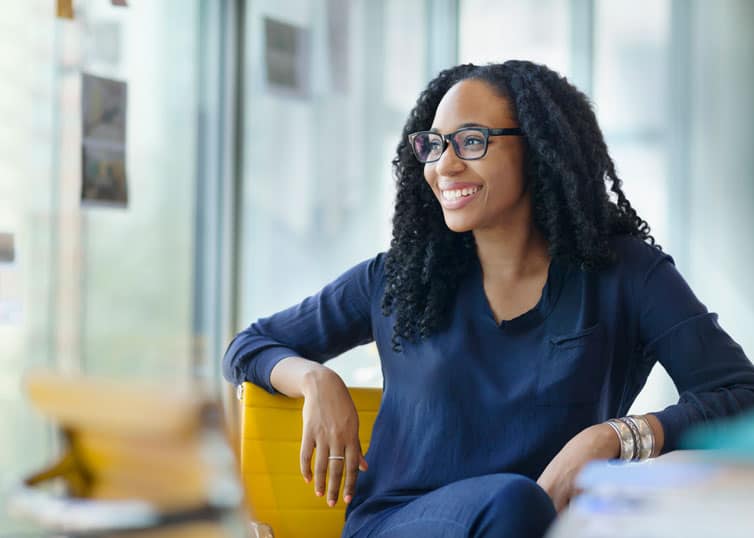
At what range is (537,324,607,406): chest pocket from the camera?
146cm

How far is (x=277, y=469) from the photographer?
159 cm

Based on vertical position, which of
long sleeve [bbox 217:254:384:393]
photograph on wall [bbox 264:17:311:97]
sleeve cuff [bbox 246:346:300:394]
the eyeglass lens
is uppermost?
photograph on wall [bbox 264:17:311:97]

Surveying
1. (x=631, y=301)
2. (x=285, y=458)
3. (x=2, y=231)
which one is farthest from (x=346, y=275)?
(x=2, y=231)

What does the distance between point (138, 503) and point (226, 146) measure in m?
3.28

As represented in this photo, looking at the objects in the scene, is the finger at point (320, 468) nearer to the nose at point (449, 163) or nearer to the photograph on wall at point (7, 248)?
the nose at point (449, 163)

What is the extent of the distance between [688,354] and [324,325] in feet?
1.89

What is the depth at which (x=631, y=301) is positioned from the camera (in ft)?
4.93

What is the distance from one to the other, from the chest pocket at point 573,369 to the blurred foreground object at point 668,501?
0.89m

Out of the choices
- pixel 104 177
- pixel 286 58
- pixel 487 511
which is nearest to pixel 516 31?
pixel 286 58

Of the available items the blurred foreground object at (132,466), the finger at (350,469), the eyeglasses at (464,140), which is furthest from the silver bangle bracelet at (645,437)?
the blurred foreground object at (132,466)

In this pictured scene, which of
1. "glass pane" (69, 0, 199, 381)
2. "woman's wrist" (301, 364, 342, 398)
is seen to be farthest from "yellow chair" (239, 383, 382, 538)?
"glass pane" (69, 0, 199, 381)

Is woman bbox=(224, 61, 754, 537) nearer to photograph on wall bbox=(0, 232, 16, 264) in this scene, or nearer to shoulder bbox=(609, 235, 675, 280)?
shoulder bbox=(609, 235, 675, 280)

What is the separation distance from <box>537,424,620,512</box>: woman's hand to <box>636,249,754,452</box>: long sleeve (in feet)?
0.34

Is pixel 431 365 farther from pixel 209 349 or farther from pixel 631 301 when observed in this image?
pixel 209 349
